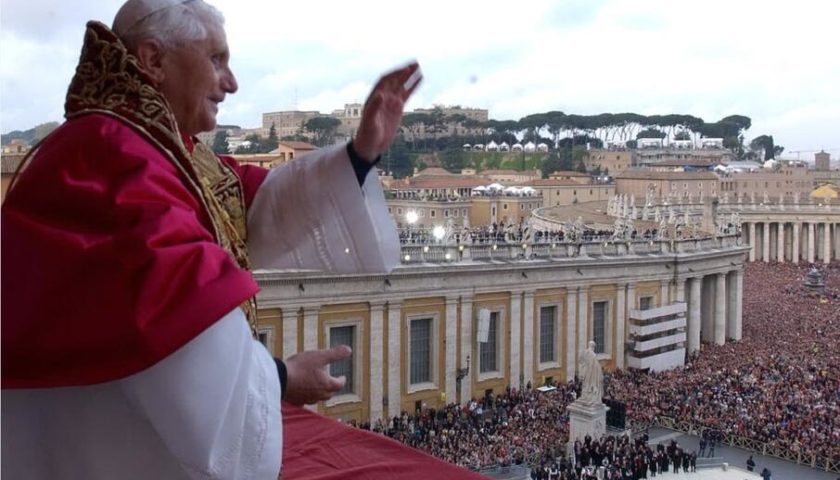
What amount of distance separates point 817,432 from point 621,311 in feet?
32.1

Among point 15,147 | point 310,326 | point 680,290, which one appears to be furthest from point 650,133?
point 15,147

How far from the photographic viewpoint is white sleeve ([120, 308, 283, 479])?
1835mm

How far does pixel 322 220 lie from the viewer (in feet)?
9.28

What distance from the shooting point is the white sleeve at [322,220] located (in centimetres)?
272

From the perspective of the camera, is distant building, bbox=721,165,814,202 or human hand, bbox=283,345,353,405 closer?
human hand, bbox=283,345,353,405

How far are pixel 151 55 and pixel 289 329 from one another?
1989 centimetres

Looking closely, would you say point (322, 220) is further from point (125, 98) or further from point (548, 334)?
point (548, 334)

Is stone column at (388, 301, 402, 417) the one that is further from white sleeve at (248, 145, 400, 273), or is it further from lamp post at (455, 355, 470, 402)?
white sleeve at (248, 145, 400, 273)

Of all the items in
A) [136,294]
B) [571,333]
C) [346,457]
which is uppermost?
[136,294]

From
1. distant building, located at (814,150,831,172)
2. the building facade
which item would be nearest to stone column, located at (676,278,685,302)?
the building facade

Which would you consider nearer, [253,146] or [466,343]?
[466,343]

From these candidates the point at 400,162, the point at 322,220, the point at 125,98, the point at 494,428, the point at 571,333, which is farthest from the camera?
the point at 400,162

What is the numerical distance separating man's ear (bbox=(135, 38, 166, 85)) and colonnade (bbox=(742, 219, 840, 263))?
2791 inches

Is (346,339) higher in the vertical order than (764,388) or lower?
higher
